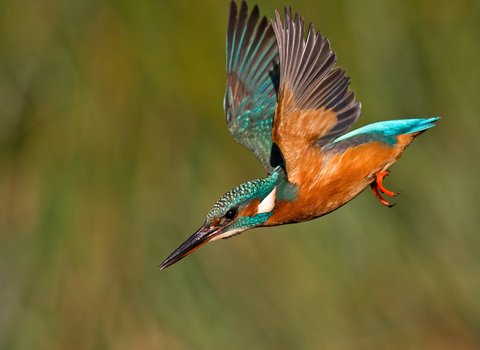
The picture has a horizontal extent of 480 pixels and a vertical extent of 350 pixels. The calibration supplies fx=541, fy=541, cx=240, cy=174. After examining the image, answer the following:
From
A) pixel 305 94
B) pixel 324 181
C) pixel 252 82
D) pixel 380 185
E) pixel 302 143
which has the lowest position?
pixel 380 185

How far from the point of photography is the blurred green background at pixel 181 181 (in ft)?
6.94

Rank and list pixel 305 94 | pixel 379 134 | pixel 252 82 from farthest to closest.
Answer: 1. pixel 252 82
2. pixel 379 134
3. pixel 305 94

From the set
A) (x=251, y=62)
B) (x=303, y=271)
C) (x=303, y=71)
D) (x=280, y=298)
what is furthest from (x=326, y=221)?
(x=303, y=71)

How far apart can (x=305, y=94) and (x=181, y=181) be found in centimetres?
75

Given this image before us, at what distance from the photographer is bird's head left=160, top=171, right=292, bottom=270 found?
169 centimetres

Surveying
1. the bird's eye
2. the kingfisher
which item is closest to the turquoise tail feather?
the kingfisher

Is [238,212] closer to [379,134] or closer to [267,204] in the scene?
[267,204]

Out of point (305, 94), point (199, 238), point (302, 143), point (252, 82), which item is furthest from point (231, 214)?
point (252, 82)

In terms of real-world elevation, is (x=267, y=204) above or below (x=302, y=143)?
below

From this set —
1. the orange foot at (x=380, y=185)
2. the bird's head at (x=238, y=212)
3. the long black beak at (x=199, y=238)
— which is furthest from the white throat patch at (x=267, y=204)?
the orange foot at (x=380, y=185)

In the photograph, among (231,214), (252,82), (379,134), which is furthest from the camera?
(252,82)

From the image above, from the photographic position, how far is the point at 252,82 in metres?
2.13

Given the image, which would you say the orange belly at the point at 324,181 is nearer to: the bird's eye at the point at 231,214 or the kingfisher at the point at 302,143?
the kingfisher at the point at 302,143

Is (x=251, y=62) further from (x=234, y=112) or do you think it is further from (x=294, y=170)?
(x=294, y=170)
